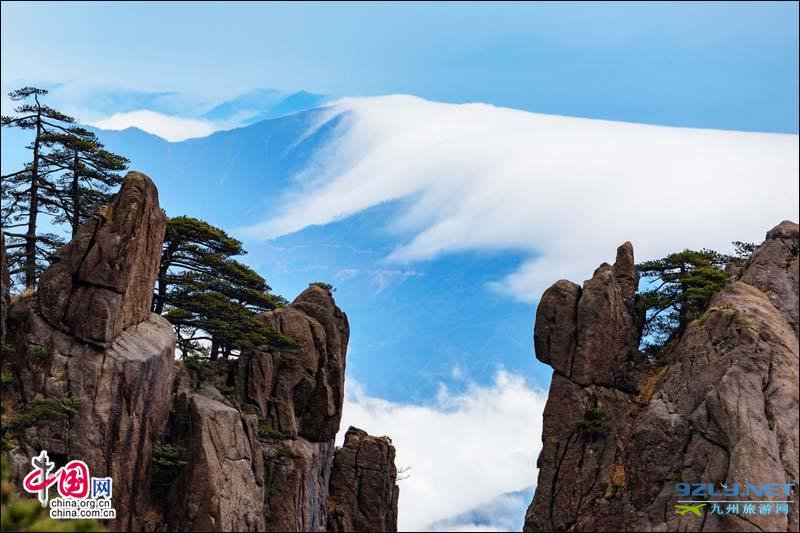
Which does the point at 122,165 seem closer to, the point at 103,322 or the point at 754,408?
the point at 103,322

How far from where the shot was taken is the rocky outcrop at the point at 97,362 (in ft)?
153

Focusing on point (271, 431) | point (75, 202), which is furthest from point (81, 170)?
point (271, 431)

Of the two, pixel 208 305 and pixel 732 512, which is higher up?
pixel 208 305

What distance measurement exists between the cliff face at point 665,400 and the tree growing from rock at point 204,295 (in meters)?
17.6

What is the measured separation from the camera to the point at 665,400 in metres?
50.8

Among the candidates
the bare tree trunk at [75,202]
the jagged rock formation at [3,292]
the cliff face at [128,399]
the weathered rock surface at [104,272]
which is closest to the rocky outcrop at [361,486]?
the cliff face at [128,399]

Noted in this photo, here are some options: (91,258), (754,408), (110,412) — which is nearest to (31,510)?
(110,412)

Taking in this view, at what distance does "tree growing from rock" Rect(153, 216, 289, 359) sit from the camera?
57.3 metres

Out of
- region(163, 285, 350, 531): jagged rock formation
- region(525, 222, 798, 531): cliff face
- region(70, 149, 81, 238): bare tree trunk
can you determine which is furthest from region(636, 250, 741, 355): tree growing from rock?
region(70, 149, 81, 238): bare tree trunk

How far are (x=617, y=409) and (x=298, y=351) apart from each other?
19591mm

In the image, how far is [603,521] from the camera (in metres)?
51.3

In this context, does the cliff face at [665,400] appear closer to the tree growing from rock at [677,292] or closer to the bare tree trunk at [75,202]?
the tree growing from rock at [677,292]

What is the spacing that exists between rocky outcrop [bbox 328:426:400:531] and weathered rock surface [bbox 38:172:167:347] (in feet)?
75.1

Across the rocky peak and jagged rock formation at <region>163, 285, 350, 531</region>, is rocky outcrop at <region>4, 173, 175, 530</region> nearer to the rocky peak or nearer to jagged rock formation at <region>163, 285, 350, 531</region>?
jagged rock formation at <region>163, 285, 350, 531</region>
